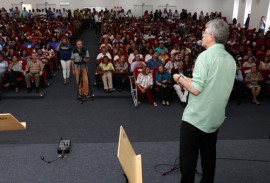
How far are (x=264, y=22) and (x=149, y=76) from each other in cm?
938

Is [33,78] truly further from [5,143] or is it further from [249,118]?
[249,118]

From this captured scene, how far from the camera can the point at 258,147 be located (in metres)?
3.75

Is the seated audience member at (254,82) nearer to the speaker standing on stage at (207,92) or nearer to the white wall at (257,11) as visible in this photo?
the speaker standing on stage at (207,92)

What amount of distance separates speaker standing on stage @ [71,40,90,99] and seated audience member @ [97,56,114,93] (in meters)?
0.47

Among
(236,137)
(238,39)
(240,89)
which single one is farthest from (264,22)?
(236,137)

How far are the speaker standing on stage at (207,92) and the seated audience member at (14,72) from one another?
5408 mm

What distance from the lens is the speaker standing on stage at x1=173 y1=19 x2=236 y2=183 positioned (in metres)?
1.75

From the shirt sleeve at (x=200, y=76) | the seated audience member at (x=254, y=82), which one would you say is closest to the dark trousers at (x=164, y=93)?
the seated audience member at (x=254, y=82)

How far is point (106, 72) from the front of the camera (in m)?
6.36

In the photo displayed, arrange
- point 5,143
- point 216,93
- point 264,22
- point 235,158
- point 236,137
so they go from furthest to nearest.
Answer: point 264,22, point 236,137, point 5,143, point 235,158, point 216,93

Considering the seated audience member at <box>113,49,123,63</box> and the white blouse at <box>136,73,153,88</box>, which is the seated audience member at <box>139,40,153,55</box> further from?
the white blouse at <box>136,73,153,88</box>

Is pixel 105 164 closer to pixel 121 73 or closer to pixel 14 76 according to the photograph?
pixel 121 73

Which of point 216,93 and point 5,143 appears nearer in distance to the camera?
point 216,93

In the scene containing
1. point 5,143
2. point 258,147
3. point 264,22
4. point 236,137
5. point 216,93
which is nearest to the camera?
point 216,93
